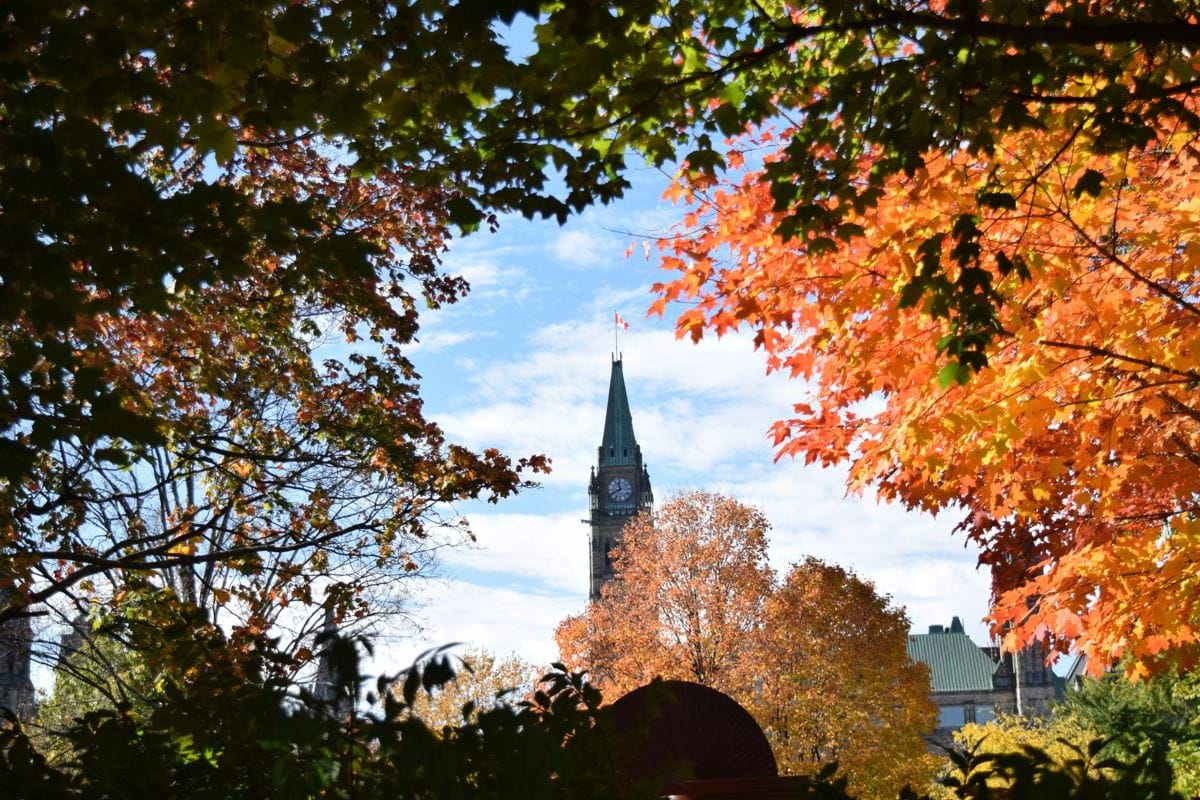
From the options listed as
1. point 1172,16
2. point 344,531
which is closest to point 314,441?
point 344,531

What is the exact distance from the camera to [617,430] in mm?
119875

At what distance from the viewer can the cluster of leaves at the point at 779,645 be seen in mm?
27266

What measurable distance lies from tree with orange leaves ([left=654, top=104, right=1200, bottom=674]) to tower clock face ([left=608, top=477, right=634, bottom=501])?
109 metres

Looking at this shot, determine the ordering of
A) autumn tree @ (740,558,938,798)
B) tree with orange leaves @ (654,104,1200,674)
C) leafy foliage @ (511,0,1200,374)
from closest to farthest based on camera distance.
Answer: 1. leafy foliage @ (511,0,1200,374)
2. tree with orange leaves @ (654,104,1200,674)
3. autumn tree @ (740,558,938,798)

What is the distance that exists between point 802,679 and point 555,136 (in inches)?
1007

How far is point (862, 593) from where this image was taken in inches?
1130

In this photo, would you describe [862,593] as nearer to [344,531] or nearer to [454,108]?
[344,531]

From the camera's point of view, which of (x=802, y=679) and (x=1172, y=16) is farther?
(x=802, y=679)

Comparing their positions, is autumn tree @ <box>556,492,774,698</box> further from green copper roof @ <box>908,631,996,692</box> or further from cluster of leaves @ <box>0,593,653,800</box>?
green copper roof @ <box>908,631,996,692</box>

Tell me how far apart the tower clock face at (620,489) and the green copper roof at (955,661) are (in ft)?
124

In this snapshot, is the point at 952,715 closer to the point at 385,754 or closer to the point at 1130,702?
the point at 1130,702

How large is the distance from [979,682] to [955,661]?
2502mm

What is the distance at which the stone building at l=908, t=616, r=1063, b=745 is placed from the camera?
84062 millimetres

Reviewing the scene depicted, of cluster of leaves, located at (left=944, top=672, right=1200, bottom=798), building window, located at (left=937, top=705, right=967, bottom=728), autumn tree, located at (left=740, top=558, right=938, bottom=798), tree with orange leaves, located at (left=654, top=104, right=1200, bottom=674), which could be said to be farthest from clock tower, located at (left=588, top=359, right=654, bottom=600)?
tree with orange leaves, located at (left=654, top=104, right=1200, bottom=674)
